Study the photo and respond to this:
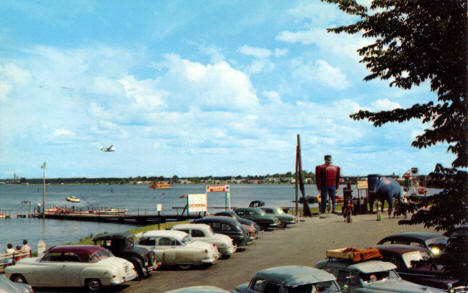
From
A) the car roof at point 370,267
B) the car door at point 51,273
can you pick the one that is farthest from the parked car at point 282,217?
the car roof at point 370,267

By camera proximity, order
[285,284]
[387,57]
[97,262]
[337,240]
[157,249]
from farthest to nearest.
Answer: [337,240] < [157,249] < [97,262] < [285,284] < [387,57]

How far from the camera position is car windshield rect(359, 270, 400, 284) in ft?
35.5

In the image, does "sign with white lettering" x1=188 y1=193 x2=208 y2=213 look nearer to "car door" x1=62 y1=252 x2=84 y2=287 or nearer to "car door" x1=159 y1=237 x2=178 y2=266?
"car door" x1=159 y1=237 x2=178 y2=266

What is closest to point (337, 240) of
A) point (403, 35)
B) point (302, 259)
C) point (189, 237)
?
point (302, 259)

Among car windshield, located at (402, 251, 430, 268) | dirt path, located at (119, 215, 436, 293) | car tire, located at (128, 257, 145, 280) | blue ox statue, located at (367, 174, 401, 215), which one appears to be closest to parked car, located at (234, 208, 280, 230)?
dirt path, located at (119, 215, 436, 293)

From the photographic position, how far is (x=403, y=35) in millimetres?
7594

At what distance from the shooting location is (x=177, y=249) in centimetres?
1697

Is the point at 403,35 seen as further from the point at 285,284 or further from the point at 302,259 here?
the point at 302,259

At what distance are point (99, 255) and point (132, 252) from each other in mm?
1625

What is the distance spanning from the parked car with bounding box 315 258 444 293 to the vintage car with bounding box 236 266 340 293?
1150 millimetres

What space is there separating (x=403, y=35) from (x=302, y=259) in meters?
12.8

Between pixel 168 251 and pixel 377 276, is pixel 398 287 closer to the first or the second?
pixel 377 276

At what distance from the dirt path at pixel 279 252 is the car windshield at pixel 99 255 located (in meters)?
1.31

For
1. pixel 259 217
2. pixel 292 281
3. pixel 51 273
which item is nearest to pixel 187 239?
pixel 51 273
